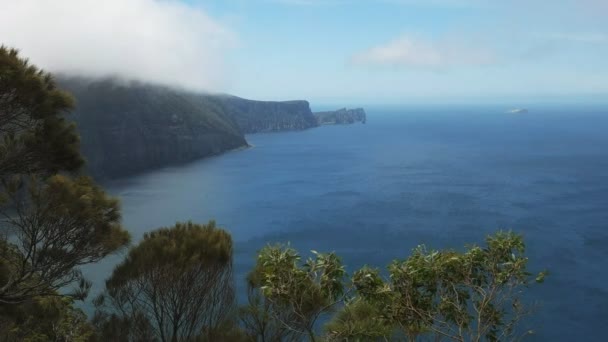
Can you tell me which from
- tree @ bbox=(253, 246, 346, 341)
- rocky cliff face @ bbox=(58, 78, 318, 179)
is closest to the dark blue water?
rocky cliff face @ bbox=(58, 78, 318, 179)

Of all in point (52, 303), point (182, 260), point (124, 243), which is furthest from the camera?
point (182, 260)

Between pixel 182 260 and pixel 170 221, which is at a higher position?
pixel 182 260

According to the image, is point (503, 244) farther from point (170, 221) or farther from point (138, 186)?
point (138, 186)

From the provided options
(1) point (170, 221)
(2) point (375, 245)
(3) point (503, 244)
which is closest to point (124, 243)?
(3) point (503, 244)

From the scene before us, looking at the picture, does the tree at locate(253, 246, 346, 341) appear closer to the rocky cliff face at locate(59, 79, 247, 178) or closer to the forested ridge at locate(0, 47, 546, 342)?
the forested ridge at locate(0, 47, 546, 342)

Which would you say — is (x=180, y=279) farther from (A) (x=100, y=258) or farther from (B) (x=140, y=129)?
(B) (x=140, y=129)

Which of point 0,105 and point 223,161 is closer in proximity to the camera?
point 0,105
